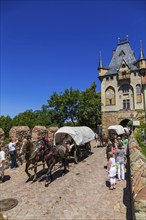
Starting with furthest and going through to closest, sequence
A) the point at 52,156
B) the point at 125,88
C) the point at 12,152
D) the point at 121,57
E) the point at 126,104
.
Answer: the point at 121,57
the point at 125,88
the point at 126,104
the point at 12,152
the point at 52,156

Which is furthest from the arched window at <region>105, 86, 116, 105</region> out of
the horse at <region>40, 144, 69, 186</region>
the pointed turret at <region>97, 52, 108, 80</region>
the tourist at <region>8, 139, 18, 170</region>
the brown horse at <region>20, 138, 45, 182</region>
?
the brown horse at <region>20, 138, 45, 182</region>

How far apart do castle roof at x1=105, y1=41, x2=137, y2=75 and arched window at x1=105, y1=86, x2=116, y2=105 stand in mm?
4028

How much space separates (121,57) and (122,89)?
916 centimetres

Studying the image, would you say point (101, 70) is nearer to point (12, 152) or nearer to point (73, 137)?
point (73, 137)

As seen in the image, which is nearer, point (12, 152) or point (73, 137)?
point (12, 152)

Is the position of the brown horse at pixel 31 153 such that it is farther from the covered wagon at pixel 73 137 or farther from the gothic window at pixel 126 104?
the gothic window at pixel 126 104

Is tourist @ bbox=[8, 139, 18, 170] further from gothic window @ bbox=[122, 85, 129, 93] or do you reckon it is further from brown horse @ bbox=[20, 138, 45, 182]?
gothic window @ bbox=[122, 85, 129, 93]

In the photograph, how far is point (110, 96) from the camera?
41031mm

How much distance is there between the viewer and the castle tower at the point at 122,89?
125 feet

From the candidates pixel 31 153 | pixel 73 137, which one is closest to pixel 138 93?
pixel 73 137

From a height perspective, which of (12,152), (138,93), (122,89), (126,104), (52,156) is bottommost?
(12,152)

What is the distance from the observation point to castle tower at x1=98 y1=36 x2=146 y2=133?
38094 mm

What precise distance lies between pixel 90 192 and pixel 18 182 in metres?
4.38

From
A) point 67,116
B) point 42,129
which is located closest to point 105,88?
point 67,116
